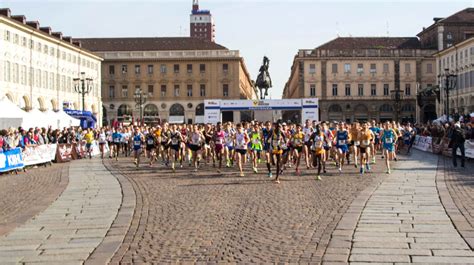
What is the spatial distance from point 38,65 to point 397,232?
59.3m

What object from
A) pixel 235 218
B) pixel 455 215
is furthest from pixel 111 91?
pixel 455 215

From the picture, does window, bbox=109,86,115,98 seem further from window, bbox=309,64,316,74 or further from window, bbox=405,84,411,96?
window, bbox=405,84,411,96

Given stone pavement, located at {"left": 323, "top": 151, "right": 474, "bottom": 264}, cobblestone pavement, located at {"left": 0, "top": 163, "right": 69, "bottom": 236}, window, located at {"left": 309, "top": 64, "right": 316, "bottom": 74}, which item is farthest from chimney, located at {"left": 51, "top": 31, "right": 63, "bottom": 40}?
stone pavement, located at {"left": 323, "top": 151, "right": 474, "bottom": 264}

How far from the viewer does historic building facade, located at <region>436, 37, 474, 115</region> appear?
68.4m

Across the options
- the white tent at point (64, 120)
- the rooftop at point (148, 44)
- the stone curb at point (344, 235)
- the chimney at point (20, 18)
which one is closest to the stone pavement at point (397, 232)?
the stone curb at point (344, 235)

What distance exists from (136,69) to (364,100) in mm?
35614

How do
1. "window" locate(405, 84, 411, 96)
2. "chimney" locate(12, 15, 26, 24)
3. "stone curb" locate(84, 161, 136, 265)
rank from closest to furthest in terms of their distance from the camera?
"stone curb" locate(84, 161, 136, 265) → "chimney" locate(12, 15, 26, 24) → "window" locate(405, 84, 411, 96)

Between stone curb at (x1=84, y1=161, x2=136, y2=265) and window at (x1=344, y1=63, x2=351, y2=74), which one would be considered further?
window at (x1=344, y1=63, x2=351, y2=74)

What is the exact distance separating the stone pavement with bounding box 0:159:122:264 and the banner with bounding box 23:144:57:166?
28.9 ft

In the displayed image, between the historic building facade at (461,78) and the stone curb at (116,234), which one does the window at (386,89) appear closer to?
the historic building facade at (461,78)

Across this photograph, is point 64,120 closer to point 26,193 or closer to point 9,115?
point 9,115

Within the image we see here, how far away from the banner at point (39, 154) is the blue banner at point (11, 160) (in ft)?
2.27

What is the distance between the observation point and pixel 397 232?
889 centimetres

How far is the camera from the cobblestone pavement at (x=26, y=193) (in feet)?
35.8
